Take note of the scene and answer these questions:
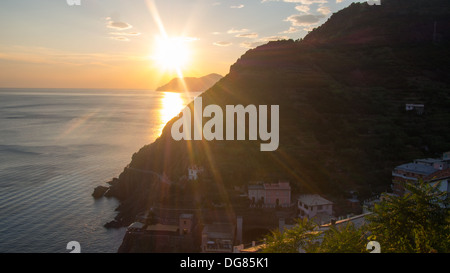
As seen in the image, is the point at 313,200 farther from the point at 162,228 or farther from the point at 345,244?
the point at 345,244

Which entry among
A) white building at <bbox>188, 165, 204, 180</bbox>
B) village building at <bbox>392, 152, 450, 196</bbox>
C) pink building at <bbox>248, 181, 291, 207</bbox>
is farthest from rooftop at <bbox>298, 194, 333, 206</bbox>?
white building at <bbox>188, 165, 204, 180</bbox>

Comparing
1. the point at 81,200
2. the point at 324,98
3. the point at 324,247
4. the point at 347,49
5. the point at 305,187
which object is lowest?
the point at 81,200

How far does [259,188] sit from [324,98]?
15.4m

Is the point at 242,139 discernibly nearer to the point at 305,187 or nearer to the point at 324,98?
the point at 305,187

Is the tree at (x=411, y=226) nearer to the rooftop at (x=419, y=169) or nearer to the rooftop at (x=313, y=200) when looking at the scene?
the rooftop at (x=313, y=200)

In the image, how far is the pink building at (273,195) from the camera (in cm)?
2133

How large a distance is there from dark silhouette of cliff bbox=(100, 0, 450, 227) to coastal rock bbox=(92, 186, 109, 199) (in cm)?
132

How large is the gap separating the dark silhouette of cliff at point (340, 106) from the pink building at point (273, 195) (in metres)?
1.57

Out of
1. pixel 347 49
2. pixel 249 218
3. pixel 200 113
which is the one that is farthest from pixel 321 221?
pixel 347 49

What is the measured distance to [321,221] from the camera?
18.1 metres

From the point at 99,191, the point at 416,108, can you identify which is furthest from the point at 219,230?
the point at 416,108

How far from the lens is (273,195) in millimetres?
21375

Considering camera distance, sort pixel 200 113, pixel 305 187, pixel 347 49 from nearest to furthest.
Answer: pixel 305 187 → pixel 200 113 → pixel 347 49

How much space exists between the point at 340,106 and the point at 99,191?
77.6 feet
